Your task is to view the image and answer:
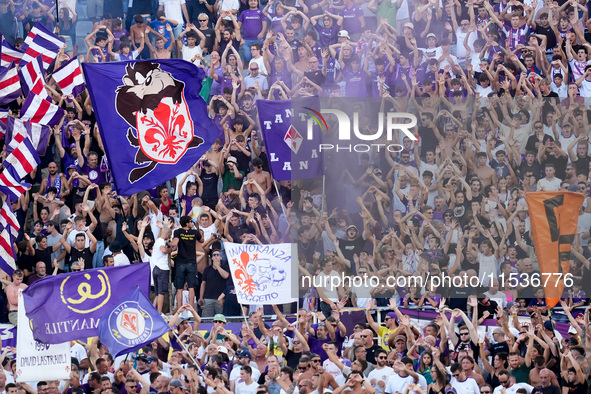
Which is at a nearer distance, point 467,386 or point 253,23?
point 467,386

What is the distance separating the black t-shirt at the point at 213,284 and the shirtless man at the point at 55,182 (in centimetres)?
296

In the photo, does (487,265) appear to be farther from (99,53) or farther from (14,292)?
(99,53)

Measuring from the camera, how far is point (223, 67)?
72.7 feet

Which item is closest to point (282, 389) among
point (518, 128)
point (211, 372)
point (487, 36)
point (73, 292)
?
point (211, 372)

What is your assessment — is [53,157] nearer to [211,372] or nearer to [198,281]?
[198,281]

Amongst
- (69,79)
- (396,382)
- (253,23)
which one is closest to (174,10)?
(253,23)

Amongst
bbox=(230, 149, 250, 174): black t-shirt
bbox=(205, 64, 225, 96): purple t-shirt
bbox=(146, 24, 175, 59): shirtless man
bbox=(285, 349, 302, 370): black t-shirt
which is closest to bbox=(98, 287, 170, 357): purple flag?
bbox=(285, 349, 302, 370): black t-shirt

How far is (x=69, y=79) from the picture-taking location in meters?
21.7

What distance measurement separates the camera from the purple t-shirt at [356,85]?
21375 millimetres

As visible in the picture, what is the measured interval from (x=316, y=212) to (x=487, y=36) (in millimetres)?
4334

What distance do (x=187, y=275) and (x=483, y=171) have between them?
4.68 metres

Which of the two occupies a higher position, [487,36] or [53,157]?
[487,36]

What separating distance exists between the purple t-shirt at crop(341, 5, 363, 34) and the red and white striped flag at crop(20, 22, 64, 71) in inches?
186

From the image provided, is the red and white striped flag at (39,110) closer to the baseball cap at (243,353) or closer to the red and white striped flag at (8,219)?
the red and white striped flag at (8,219)
